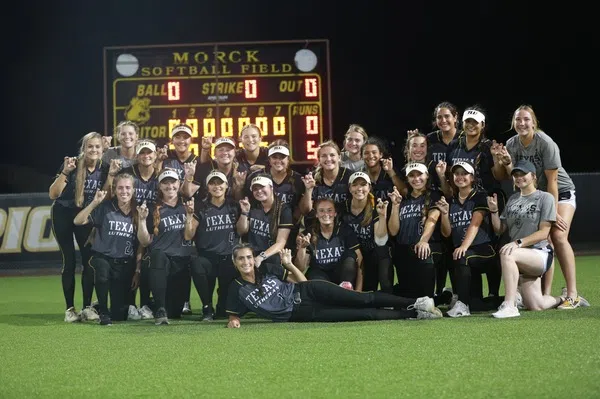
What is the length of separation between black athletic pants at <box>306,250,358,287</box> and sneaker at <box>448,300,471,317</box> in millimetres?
831

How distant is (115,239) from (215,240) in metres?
0.81

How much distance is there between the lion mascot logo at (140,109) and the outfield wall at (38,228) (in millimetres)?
1718

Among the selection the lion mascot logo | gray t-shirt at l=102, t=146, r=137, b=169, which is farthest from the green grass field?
the lion mascot logo

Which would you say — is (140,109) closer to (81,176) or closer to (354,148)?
(81,176)

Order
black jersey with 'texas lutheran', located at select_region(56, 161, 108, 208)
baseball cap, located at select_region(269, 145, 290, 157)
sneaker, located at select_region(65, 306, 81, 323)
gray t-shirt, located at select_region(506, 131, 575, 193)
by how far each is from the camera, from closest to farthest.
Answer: gray t-shirt, located at select_region(506, 131, 575, 193)
sneaker, located at select_region(65, 306, 81, 323)
baseball cap, located at select_region(269, 145, 290, 157)
black jersey with 'texas lutheran', located at select_region(56, 161, 108, 208)

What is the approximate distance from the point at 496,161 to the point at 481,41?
1573 centimetres

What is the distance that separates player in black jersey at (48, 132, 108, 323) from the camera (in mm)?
7793

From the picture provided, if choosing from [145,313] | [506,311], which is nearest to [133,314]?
[145,313]

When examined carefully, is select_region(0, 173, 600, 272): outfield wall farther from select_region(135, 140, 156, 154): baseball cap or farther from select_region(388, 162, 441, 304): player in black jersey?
select_region(388, 162, 441, 304): player in black jersey

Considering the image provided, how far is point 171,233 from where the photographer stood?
25.1 feet

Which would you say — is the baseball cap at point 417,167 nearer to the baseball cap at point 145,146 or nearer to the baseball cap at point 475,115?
the baseball cap at point 475,115

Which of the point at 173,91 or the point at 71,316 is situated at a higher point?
the point at 173,91

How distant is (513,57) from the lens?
22625 mm

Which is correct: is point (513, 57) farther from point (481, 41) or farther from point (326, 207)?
point (326, 207)
